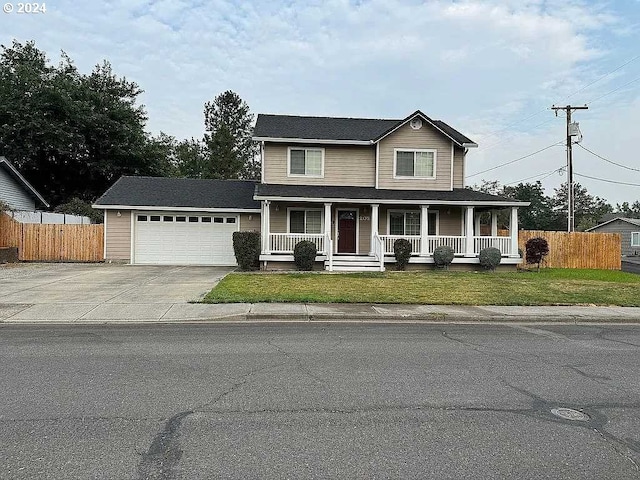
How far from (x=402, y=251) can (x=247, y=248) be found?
254 inches

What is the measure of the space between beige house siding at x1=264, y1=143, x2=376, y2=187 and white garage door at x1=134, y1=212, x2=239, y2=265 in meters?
3.45

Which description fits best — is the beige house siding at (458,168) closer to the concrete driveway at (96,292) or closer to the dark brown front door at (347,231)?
the dark brown front door at (347,231)

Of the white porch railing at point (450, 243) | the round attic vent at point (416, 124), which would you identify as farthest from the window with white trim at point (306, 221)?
the round attic vent at point (416, 124)

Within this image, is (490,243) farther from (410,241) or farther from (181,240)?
(181,240)

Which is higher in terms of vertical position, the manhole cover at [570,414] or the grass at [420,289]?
the grass at [420,289]

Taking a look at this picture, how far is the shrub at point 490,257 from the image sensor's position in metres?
19.5

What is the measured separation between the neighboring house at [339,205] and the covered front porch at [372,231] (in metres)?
0.05

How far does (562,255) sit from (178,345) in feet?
80.2

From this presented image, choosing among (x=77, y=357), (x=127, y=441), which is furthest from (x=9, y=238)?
(x=127, y=441)

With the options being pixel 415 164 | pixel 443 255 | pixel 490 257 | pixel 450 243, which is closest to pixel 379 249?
pixel 443 255

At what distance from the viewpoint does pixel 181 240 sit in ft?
73.5

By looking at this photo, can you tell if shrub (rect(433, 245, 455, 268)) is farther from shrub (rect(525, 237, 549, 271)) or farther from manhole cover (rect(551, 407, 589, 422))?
manhole cover (rect(551, 407, 589, 422))

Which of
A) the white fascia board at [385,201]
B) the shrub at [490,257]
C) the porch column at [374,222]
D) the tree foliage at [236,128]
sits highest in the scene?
the tree foliage at [236,128]

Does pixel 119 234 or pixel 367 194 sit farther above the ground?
pixel 367 194
